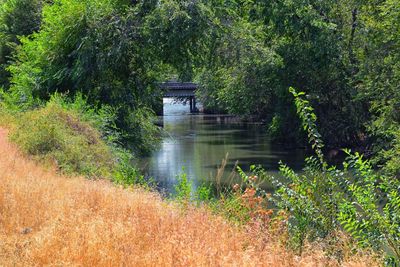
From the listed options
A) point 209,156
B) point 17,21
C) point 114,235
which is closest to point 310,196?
point 114,235

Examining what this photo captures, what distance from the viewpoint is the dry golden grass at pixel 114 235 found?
559 centimetres

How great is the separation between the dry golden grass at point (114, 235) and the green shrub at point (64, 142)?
13.6 feet

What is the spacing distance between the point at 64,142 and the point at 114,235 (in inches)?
331

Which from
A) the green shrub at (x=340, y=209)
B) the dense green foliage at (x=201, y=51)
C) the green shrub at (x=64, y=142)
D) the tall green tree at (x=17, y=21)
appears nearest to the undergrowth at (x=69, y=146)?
the green shrub at (x=64, y=142)

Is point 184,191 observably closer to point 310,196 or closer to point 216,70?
point 310,196

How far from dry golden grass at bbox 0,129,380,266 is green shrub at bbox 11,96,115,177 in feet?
13.6

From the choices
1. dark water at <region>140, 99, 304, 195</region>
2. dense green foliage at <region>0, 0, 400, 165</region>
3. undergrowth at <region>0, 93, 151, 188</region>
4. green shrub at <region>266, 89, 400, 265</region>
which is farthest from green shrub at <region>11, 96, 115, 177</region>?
dense green foliage at <region>0, 0, 400, 165</region>

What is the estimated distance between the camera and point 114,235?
621 cm

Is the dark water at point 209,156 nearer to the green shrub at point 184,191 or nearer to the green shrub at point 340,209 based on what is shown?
the green shrub at point 184,191

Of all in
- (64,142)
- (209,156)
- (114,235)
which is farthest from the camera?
(209,156)

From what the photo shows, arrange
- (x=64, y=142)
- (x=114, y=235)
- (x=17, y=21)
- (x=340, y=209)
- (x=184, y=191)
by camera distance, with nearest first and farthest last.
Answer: (x=114, y=235) → (x=340, y=209) → (x=184, y=191) → (x=64, y=142) → (x=17, y=21)

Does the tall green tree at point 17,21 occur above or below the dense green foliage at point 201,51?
above

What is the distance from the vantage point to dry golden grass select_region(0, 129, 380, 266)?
5594mm

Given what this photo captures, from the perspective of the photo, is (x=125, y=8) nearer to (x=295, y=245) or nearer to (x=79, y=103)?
(x=79, y=103)
